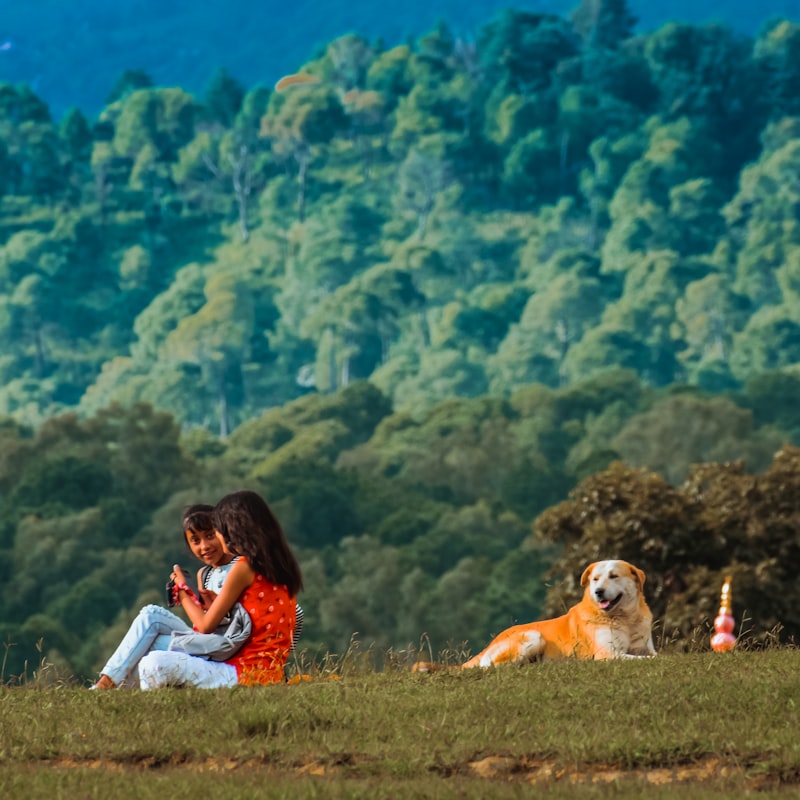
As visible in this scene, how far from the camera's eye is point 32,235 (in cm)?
18150

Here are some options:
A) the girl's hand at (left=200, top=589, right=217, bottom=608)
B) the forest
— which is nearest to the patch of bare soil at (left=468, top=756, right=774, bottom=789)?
the girl's hand at (left=200, top=589, right=217, bottom=608)

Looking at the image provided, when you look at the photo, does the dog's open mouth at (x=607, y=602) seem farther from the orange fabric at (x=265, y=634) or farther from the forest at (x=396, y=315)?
the forest at (x=396, y=315)

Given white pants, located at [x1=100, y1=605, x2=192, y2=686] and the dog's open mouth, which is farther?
the dog's open mouth

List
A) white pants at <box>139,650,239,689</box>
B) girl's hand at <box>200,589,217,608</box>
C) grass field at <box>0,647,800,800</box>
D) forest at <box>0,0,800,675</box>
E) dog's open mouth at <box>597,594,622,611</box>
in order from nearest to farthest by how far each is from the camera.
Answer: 1. grass field at <box>0,647,800,800</box>
2. white pants at <box>139,650,239,689</box>
3. girl's hand at <box>200,589,217,608</box>
4. dog's open mouth at <box>597,594,622,611</box>
5. forest at <box>0,0,800,675</box>

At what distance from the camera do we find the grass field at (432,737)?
780cm

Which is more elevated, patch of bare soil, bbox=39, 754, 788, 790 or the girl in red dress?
the girl in red dress

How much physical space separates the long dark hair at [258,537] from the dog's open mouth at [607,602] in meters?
1.92

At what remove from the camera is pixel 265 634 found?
10.3 meters

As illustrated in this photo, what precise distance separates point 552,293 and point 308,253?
2673cm

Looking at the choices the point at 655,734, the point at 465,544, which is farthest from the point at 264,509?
the point at 465,544

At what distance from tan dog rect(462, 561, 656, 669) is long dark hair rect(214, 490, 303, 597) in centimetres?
142

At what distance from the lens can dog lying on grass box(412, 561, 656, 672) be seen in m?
11.1

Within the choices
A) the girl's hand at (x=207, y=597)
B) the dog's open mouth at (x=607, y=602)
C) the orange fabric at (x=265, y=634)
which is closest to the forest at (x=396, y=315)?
the girl's hand at (x=207, y=597)

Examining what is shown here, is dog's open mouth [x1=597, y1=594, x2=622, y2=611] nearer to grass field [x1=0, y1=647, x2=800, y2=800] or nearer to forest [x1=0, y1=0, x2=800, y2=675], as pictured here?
grass field [x1=0, y1=647, x2=800, y2=800]
